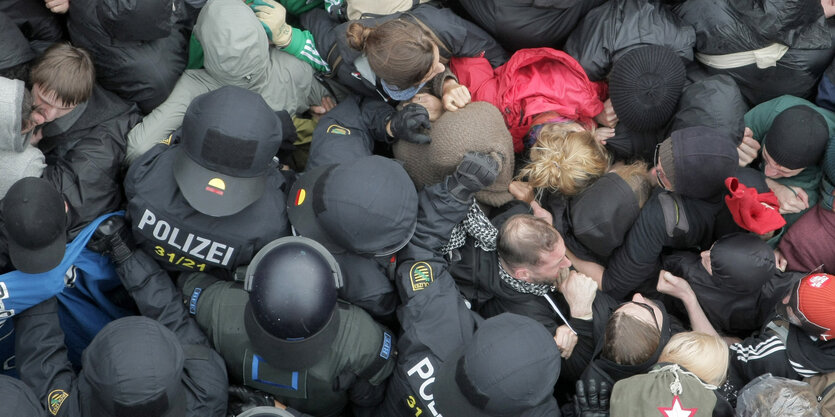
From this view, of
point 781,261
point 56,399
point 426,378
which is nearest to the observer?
point 56,399

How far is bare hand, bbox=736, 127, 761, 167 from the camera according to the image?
3717mm

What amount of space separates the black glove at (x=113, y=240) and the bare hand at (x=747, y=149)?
10.5ft

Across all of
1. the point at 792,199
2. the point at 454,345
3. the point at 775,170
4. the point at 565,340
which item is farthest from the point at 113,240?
the point at 792,199

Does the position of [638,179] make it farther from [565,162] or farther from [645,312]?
[645,312]

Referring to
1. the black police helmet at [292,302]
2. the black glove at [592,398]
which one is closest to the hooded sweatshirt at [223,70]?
the black police helmet at [292,302]

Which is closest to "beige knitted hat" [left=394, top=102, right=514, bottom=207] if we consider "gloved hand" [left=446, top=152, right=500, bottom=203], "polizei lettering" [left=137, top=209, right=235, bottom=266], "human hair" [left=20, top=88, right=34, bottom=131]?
"gloved hand" [left=446, top=152, right=500, bottom=203]

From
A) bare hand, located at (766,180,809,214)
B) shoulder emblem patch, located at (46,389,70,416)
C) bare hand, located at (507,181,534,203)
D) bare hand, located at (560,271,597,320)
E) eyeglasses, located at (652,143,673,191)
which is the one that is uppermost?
eyeglasses, located at (652,143,673,191)

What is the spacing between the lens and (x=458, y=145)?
335 centimetres

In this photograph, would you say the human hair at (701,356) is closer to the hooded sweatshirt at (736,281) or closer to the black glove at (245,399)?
the hooded sweatshirt at (736,281)

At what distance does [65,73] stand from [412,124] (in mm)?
1622

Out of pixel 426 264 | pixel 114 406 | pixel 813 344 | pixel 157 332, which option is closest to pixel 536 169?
pixel 426 264

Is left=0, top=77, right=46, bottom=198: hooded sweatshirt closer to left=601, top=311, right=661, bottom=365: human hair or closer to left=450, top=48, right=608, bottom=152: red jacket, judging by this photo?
left=450, top=48, right=608, bottom=152: red jacket

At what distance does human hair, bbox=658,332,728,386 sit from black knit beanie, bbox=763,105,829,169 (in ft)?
3.48

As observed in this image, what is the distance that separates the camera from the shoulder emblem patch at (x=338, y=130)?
3.67m
